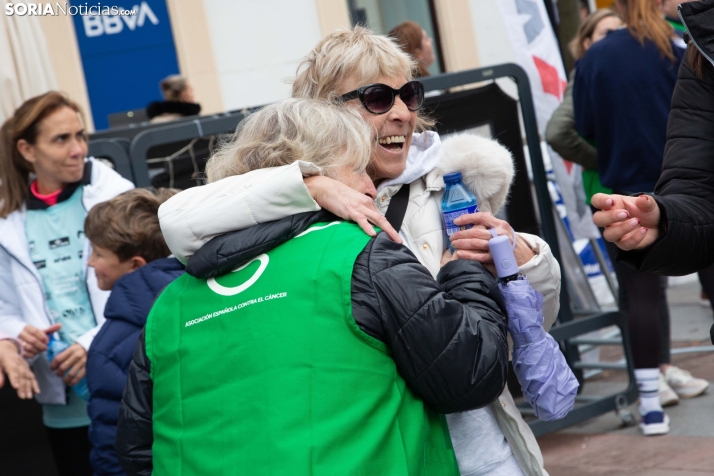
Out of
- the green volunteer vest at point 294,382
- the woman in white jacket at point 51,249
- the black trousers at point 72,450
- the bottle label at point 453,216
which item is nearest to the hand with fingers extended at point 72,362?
the woman in white jacket at point 51,249

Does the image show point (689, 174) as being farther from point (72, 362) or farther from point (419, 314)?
point (72, 362)

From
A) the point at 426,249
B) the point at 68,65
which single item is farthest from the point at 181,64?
the point at 426,249

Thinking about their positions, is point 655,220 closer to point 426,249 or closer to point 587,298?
point 426,249

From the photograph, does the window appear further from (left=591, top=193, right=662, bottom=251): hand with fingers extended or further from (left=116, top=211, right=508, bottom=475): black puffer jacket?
(left=116, top=211, right=508, bottom=475): black puffer jacket

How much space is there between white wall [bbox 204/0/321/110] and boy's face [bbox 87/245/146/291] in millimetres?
7045

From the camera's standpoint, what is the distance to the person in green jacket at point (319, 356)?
178cm

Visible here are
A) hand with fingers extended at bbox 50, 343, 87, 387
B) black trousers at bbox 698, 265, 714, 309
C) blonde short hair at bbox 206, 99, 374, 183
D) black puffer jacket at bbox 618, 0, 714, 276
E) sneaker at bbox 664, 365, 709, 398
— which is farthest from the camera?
sneaker at bbox 664, 365, 709, 398

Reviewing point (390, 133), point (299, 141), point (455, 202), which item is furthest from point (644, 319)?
point (299, 141)

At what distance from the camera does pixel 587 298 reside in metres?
6.07

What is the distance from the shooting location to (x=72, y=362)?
3.58 metres

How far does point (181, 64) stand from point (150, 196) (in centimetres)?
712

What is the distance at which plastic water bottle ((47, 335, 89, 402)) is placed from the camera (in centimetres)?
365

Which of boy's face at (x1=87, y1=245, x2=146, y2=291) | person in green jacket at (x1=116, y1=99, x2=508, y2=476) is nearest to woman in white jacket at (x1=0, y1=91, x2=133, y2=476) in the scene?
boy's face at (x1=87, y1=245, x2=146, y2=291)

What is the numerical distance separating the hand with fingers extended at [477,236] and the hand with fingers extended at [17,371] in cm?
199
